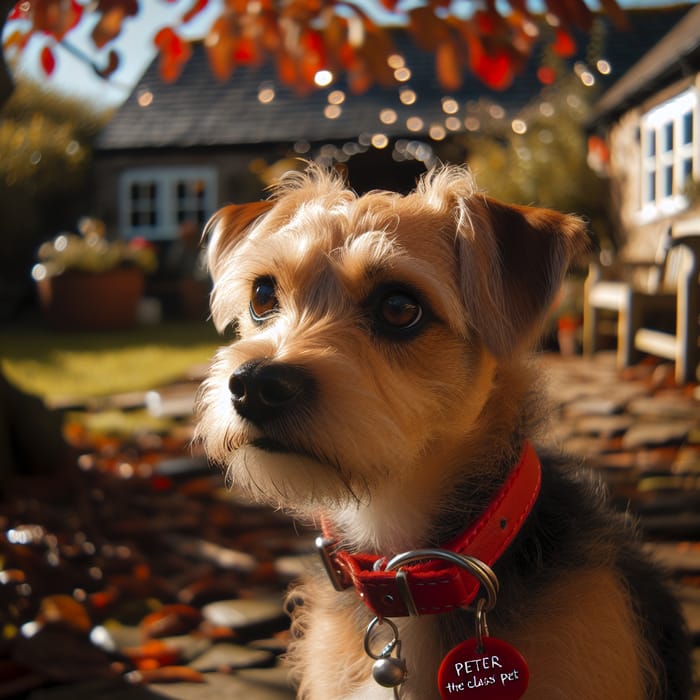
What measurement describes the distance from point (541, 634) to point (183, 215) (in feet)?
60.6

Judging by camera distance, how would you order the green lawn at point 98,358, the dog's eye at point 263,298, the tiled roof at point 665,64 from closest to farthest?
the dog's eye at point 263,298 < the tiled roof at point 665,64 < the green lawn at point 98,358

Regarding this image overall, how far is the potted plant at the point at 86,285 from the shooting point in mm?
12867

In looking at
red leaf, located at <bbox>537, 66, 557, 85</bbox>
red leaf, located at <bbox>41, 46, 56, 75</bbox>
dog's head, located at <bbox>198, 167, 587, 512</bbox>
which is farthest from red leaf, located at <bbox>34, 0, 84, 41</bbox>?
red leaf, located at <bbox>537, 66, 557, 85</bbox>

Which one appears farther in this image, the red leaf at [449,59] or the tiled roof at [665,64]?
the red leaf at [449,59]

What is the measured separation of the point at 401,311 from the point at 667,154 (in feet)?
13.5

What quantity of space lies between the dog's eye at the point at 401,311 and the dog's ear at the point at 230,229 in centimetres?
76

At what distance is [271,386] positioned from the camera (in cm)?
175

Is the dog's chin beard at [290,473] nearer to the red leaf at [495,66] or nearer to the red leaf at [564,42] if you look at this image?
the red leaf at [564,42]

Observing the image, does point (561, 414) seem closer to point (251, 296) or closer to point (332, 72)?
point (332, 72)

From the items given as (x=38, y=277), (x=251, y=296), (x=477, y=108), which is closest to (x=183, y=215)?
(x=38, y=277)

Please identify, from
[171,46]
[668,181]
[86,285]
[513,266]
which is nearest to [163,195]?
[86,285]

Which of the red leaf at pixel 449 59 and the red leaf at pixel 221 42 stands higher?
the red leaf at pixel 221 42

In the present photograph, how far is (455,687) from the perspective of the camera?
1.72m

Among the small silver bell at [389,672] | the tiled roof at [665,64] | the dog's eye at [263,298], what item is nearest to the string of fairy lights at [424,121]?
the tiled roof at [665,64]
